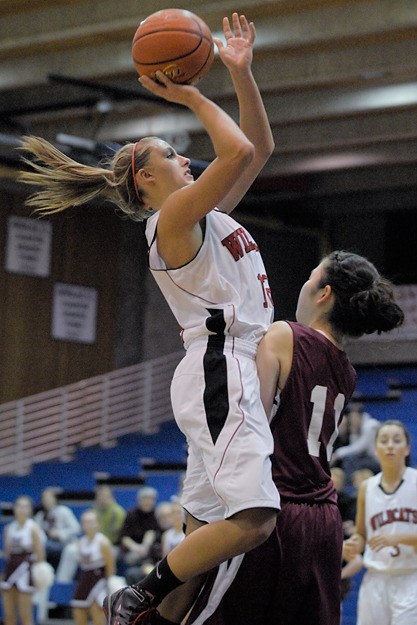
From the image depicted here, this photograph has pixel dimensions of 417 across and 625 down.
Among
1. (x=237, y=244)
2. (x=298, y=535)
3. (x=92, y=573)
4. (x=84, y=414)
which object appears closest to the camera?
(x=298, y=535)

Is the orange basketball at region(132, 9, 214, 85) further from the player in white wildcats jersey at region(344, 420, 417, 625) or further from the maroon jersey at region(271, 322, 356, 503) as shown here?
the player in white wildcats jersey at region(344, 420, 417, 625)

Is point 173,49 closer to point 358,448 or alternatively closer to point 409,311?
point 358,448

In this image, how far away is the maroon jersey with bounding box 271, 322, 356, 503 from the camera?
3.49 m

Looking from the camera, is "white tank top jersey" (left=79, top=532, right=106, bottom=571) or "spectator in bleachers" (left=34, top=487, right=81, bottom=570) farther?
"spectator in bleachers" (left=34, top=487, right=81, bottom=570)

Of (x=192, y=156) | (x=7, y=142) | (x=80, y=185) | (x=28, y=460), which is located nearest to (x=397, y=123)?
(x=192, y=156)

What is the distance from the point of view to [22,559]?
1197cm

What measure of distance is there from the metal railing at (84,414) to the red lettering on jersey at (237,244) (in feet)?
42.7

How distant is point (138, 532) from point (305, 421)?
844cm

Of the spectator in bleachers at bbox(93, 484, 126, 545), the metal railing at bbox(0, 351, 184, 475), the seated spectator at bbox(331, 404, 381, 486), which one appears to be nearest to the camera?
the seated spectator at bbox(331, 404, 381, 486)

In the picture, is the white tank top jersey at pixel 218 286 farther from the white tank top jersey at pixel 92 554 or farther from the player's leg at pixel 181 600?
the white tank top jersey at pixel 92 554

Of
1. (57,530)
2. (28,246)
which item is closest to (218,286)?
(57,530)

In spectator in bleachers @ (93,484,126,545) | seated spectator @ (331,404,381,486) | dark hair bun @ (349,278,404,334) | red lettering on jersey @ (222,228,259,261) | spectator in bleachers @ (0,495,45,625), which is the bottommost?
spectator in bleachers @ (0,495,45,625)

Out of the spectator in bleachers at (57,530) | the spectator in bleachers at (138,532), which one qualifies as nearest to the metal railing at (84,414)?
the spectator in bleachers at (57,530)

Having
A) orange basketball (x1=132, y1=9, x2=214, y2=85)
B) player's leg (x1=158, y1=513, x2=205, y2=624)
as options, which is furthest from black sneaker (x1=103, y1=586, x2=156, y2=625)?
orange basketball (x1=132, y1=9, x2=214, y2=85)
